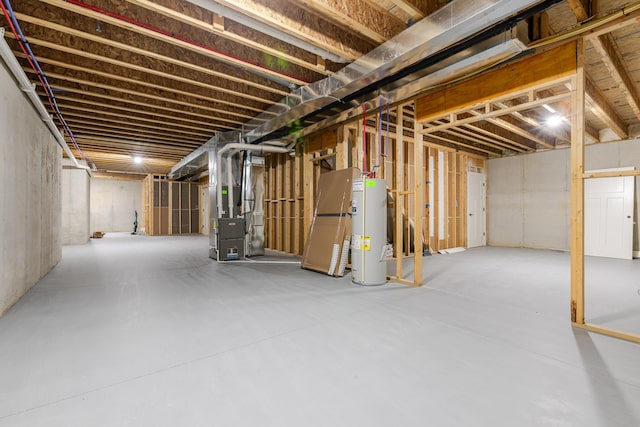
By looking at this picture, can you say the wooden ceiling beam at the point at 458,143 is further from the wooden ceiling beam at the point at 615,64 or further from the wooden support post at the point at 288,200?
the wooden support post at the point at 288,200

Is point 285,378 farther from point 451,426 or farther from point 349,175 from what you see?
point 349,175

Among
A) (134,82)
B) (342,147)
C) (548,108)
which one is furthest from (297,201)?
(548,108)

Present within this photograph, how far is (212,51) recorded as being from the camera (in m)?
3.37

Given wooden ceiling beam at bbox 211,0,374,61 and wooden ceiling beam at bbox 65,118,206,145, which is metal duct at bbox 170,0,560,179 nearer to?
wooden ceiling beam at bbox 211,0,374,61

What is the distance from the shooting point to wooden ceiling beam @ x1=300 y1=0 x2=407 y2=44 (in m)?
2.69

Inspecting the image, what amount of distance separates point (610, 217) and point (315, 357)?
26.1 feet

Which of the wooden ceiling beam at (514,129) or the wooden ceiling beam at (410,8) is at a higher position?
the wooden ceiling beam at (410,8)

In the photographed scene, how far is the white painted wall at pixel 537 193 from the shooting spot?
6914mm

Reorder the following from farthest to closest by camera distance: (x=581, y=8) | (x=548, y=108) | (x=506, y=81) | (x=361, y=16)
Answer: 1. (x=548, y=108)
2. (x=506, y=81)
3. (x=361, y=16)
4. (x=581, y=8)

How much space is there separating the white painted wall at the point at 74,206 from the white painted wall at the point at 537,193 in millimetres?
12574

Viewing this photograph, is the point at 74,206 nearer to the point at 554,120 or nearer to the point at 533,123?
the point at 533,123

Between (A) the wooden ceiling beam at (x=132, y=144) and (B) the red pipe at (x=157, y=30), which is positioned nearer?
(B) the red pipe at (x=157, y=30)

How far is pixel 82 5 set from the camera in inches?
103

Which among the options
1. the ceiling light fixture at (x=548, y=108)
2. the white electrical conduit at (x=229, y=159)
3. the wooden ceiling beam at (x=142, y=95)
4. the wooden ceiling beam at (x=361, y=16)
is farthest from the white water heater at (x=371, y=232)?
the ceiling light fixture at (x=548, y=108)
